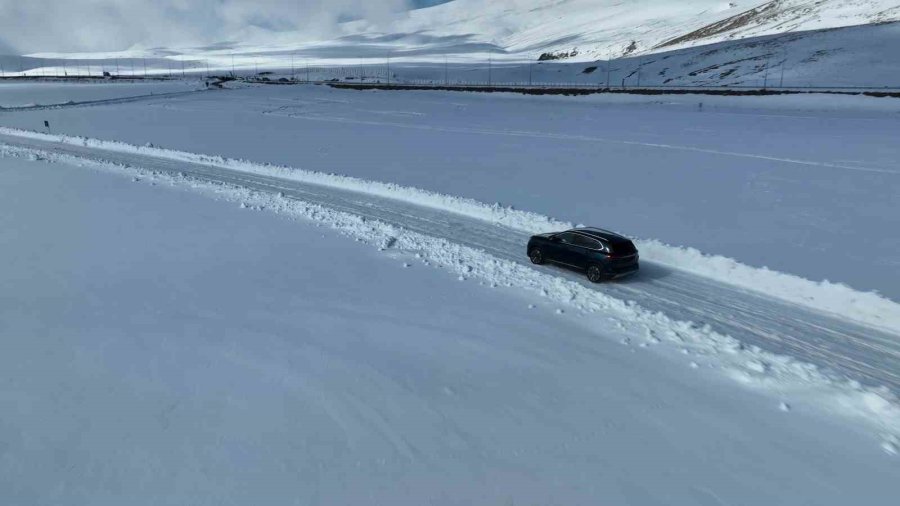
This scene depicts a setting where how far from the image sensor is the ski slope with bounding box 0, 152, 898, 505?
25.4ft

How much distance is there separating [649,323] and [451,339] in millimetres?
4493

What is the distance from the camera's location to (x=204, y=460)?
807 centimetres

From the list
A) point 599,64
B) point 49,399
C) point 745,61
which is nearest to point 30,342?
point 49,399

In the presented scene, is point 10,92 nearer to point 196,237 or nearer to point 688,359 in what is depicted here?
point 196,237

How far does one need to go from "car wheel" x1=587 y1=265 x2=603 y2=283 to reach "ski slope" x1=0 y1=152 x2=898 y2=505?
67.4 inches

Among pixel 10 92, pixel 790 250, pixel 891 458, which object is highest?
pixel 10 92

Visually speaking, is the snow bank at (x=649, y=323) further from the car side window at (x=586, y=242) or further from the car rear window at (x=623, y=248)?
the car rear window at (x=623, y=248)

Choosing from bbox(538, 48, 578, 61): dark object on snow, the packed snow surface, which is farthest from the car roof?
bbox(538, 48, 578, 61): dark object on snow

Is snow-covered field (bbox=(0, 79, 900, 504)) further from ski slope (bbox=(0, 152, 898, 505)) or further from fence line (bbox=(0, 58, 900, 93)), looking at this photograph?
fence line (bbox=(0, 58, 900, 93))

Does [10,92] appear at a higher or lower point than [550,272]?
higher

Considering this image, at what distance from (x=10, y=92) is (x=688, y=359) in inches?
4079

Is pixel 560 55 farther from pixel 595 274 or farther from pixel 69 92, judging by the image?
pixel 595 274

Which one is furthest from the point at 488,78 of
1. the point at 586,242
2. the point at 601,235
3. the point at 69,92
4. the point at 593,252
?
the point at 593,252

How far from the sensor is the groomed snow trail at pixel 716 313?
35.5ft
